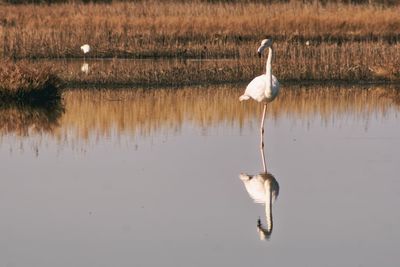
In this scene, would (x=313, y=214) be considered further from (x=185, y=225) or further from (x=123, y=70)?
(x=123, y=70)

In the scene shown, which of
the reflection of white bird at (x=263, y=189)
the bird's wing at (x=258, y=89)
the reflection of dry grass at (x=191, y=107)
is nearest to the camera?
the reflection of white bird at (x=263, y=189)

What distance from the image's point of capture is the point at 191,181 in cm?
1095

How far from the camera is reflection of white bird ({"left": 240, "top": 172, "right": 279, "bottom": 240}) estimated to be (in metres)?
9.33

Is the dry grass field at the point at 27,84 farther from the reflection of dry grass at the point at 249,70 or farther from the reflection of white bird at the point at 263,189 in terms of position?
the reflection of white bird at the point at 263,189

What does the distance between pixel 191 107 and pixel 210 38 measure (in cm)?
1149

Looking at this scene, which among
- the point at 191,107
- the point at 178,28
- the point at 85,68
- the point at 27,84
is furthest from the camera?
the point at 178,28

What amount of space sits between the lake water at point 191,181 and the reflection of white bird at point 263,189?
74 mm

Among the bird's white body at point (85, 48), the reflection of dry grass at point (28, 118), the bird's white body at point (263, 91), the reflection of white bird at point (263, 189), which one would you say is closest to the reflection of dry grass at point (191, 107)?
the reflection of dry grass at point (28, 118)

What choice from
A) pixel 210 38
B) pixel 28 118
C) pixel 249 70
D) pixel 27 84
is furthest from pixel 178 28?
pixel 28 118

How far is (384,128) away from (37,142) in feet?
16.1

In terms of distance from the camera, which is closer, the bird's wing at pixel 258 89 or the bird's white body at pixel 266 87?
the bird's white body at pixel 266 87

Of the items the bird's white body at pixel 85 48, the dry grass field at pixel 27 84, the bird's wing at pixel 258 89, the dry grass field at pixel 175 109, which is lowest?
the bird's white body at pixel 85 48

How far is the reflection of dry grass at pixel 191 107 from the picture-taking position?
50.6 feet

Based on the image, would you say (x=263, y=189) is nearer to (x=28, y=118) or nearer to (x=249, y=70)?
(x=28, y=118)
